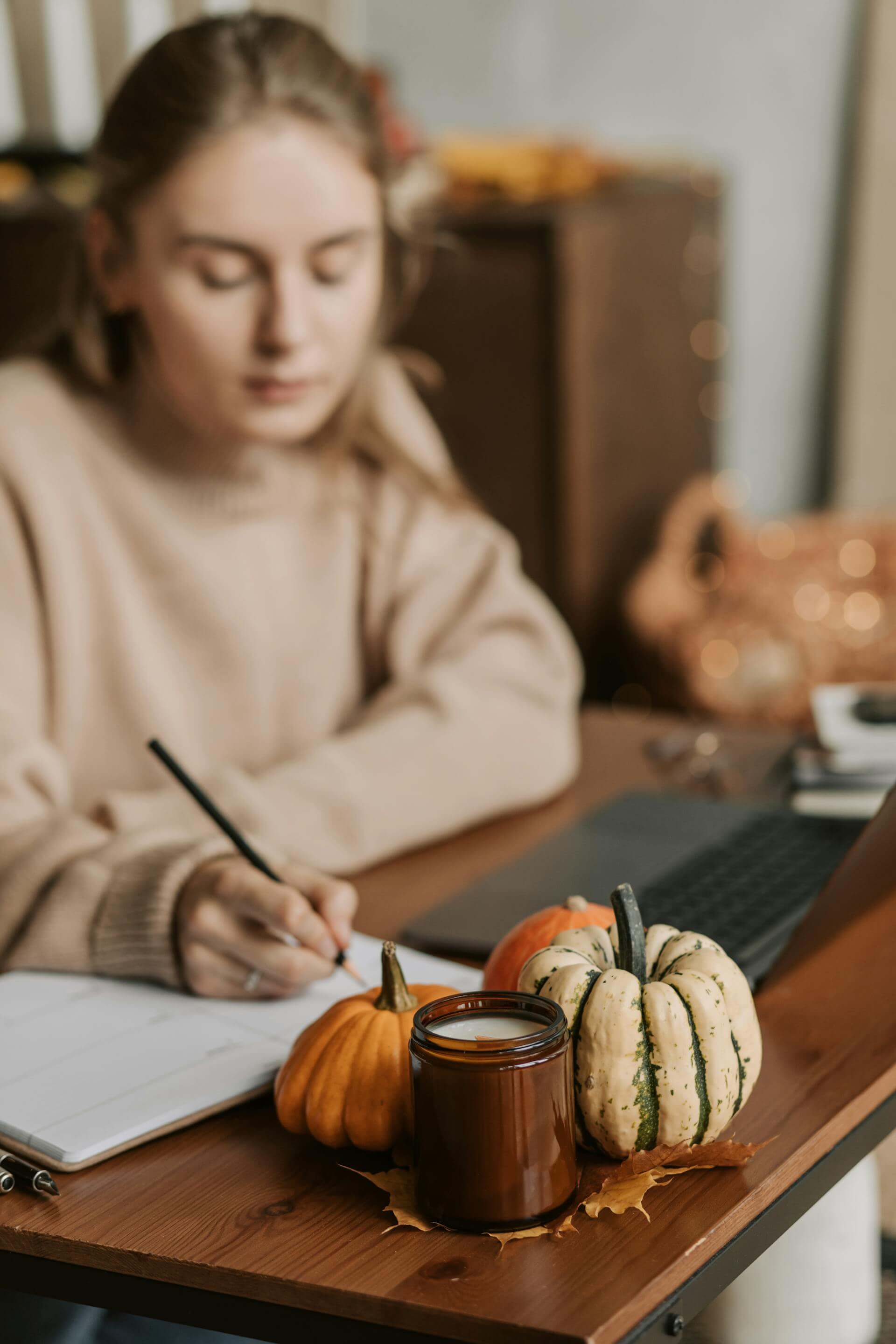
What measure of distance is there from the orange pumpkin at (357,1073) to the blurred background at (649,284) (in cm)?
144

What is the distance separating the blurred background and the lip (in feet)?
2.77

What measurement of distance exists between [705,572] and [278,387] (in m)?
1.73

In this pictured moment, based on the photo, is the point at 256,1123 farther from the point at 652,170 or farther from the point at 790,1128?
the point at 652,170

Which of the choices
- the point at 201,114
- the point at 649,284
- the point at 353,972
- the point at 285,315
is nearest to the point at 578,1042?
the point at 353,972

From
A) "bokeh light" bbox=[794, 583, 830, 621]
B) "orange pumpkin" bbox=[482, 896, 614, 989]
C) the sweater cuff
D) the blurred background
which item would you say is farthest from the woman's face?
"bokeh light" bbox=[794, 583, 830, 621]

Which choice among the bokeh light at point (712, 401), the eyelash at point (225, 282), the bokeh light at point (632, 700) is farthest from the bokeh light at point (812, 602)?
the eyelash at point (225, 282)

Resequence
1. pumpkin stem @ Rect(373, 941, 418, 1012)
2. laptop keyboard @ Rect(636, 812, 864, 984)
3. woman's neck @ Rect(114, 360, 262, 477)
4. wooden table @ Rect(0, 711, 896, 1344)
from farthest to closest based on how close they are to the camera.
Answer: woman's neck @ Rect(114, 360, 262, 477)
laptop keyboard @ Rect(636, 812, 864, 984)
pumpkin stem @ Rect(373, 941, 418, 1012)
wooden table @ Rect(0, 711, 896, 1344)

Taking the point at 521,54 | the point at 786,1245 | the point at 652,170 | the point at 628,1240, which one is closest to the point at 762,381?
the point at 652,170

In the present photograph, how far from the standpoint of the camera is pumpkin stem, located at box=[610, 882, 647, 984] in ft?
2.23

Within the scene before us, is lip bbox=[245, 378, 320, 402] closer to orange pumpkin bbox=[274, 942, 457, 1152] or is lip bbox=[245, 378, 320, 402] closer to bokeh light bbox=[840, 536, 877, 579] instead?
orange pumpkin bbox=[274, 942, 457, 1152]

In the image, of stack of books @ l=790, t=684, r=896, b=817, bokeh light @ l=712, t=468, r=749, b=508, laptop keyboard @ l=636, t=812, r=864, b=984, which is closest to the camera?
laptop keyboard @ l=636, t=812, r=864, b=984

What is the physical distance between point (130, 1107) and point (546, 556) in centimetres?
188

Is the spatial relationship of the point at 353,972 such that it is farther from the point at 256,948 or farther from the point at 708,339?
the point at 708,339

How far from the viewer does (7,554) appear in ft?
4.17
